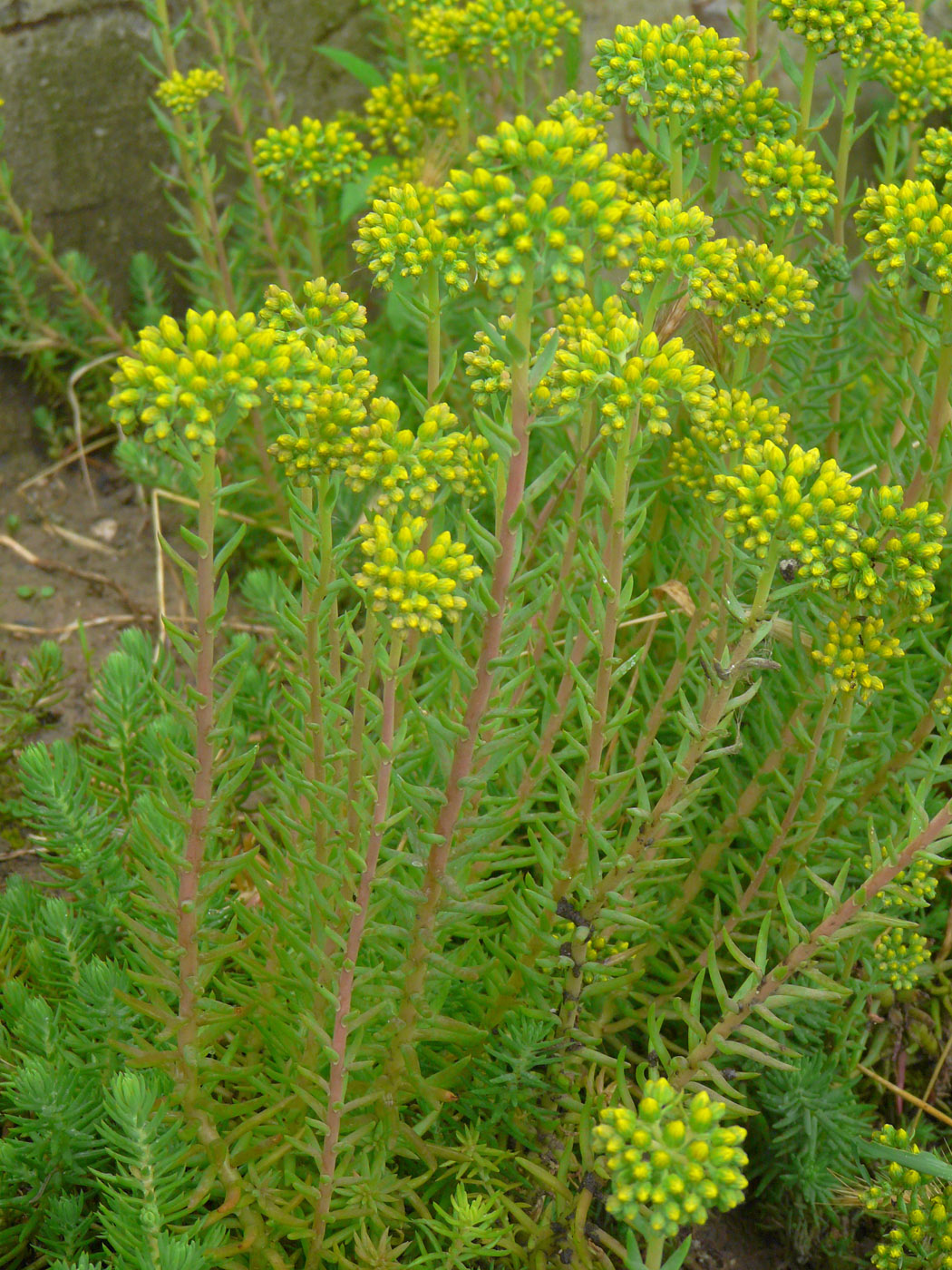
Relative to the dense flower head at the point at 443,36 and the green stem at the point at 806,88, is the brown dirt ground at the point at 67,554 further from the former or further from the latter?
the green stem at the point at 806,88

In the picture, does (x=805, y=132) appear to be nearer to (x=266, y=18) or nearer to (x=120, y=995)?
(x=120, y=995)

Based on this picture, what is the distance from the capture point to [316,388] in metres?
1.63

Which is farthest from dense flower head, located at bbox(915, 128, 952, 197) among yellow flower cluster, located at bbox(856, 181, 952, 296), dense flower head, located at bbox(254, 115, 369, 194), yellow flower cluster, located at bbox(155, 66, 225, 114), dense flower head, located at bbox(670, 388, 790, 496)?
yellow flower cluster, located at bbox(155, 66, 225, 114)

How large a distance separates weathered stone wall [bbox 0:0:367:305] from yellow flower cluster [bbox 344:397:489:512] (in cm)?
287

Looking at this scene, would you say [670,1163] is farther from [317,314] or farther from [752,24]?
[752,24]

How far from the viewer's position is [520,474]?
1474 mm

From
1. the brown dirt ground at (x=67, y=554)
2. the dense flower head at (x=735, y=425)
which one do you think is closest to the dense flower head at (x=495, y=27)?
the dense flower head at (x=735, y=425)

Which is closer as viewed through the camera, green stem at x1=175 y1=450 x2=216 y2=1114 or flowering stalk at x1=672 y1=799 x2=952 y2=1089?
green stem at x1=175 y1=450 x2=216 y2=1114

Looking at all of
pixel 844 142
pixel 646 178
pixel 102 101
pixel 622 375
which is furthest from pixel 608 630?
pixel 102 101

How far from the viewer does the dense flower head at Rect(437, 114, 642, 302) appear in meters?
1.38

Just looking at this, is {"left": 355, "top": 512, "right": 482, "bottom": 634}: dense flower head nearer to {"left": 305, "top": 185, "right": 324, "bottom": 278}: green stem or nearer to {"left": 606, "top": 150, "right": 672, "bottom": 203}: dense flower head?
{"left": 606, "top": 150, "right": 672, "bottom": 203}: dense flower head

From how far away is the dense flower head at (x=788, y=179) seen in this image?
2.29m

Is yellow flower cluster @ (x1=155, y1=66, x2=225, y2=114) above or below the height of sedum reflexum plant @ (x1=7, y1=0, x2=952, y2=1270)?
above

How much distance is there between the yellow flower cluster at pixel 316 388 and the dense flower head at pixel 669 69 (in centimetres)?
79
